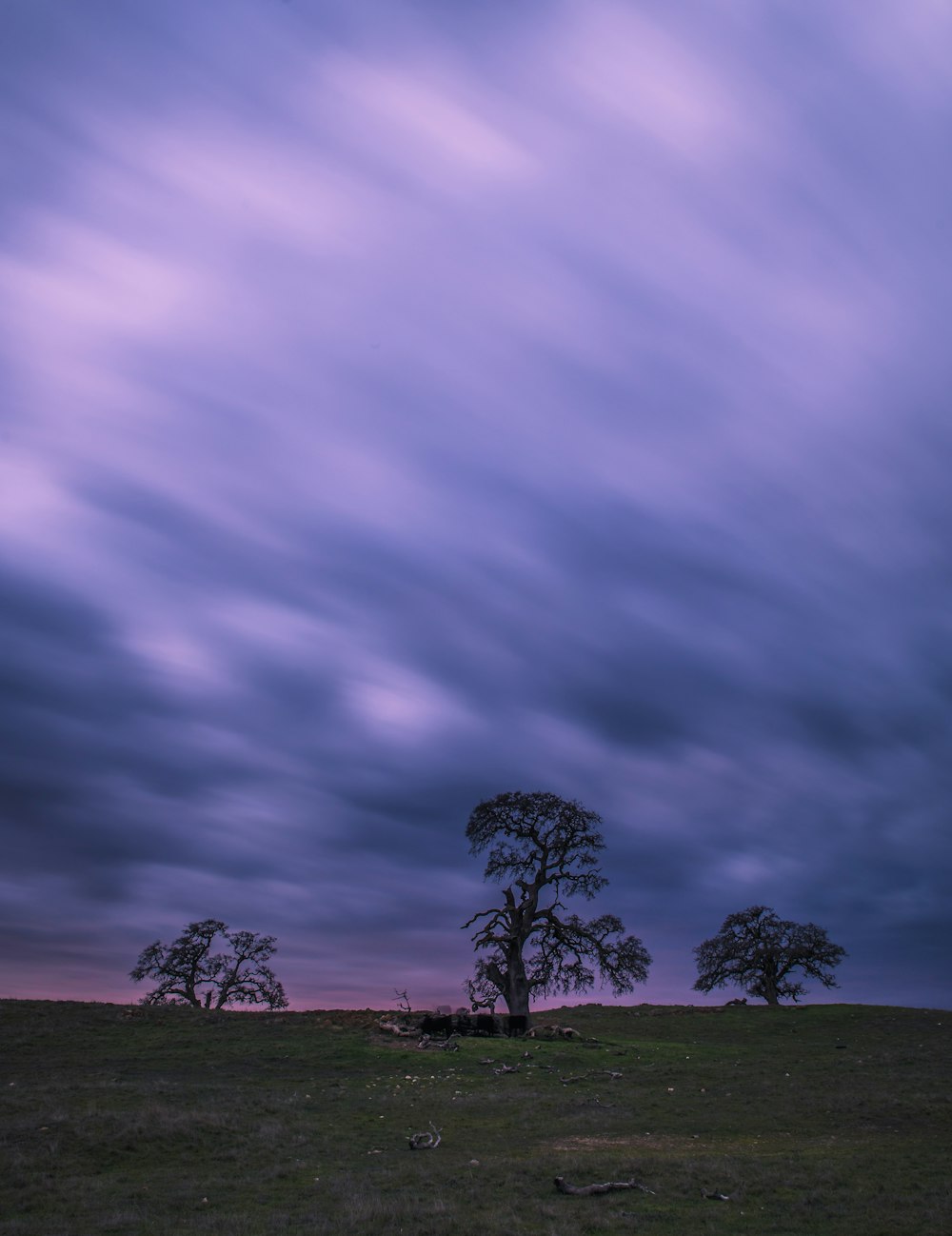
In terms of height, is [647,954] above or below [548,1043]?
above

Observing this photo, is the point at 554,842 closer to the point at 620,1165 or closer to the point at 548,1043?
the point at 548,1043

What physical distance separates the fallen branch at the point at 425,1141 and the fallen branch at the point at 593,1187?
572 centimetres

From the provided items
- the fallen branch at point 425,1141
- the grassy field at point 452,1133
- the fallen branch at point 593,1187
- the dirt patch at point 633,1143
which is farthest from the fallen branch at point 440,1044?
the fallen branch at point 593,1187

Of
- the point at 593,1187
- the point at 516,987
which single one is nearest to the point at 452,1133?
the point at 593,1187

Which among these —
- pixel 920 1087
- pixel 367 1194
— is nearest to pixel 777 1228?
pixel 367 1194

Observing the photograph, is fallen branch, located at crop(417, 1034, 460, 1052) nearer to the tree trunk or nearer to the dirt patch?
the tree trunk

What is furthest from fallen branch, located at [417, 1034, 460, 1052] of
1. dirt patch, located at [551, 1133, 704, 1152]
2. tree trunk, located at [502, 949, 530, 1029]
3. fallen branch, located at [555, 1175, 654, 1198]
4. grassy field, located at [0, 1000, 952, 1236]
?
fallen branch, located at [555, 1175, 654, 1198]

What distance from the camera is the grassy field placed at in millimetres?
16922

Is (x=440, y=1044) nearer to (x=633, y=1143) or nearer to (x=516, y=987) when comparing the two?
(x=516, y=987)

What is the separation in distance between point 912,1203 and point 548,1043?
1148 inches

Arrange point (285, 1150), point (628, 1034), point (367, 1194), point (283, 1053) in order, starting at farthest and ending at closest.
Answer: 1. point (628, 1034)
2. point (283, 1053)
3. point (285, 1150)
4. point (367, 1194)

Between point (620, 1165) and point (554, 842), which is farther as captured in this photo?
point (554, 842)

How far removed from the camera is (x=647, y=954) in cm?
5578

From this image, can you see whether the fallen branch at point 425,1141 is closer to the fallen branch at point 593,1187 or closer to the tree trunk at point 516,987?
the fallen branch at point 593,1187
